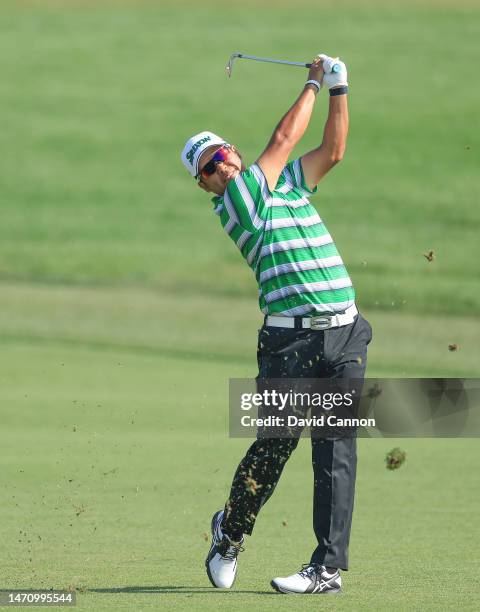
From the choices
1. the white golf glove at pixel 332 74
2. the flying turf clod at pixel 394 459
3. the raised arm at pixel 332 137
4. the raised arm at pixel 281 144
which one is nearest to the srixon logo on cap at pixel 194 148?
the raised arm at pixel 281 144

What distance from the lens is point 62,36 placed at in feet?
122

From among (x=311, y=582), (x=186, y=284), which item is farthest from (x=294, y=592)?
(x=186, y=284)

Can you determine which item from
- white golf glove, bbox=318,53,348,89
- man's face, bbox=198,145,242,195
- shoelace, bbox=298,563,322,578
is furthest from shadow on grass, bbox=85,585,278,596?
white golf glove, bbox=318,53,348,89

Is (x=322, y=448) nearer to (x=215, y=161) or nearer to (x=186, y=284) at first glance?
(x=215, y=161)

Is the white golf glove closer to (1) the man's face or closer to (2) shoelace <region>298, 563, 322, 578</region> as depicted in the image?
(1) the man's face

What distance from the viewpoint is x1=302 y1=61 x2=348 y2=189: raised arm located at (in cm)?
600

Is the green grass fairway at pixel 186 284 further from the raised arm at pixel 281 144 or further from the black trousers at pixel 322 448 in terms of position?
the raised arm at pixel 281 144

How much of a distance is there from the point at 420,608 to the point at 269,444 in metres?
1.03

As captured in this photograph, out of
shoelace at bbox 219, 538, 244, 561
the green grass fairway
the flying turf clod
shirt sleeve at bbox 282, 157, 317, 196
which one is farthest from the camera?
the green grass fairway

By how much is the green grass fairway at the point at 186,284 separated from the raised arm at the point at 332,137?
5.81 ft

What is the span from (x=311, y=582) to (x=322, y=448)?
56cm

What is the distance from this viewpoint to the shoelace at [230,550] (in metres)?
6.17

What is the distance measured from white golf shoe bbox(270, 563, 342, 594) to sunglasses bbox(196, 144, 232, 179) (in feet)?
5.63

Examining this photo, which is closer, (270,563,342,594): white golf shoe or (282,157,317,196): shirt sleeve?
(270,563,342,594): white golf shoe
